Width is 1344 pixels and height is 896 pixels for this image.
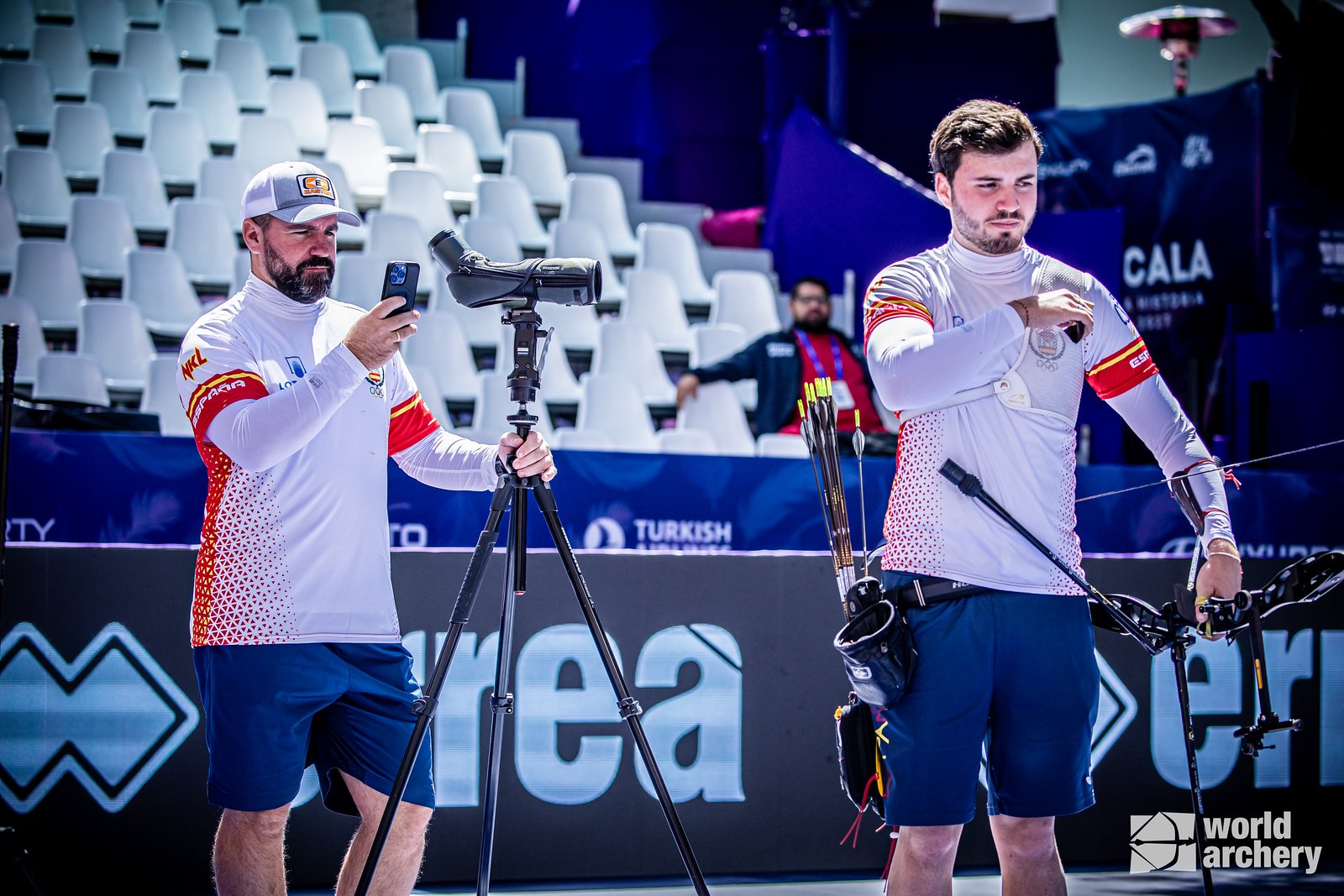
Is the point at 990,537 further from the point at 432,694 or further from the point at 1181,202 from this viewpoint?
the point at 1181,202

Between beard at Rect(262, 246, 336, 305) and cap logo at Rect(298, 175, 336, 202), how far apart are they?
0.12 m

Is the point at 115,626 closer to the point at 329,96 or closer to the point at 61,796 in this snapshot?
the point at 61,796

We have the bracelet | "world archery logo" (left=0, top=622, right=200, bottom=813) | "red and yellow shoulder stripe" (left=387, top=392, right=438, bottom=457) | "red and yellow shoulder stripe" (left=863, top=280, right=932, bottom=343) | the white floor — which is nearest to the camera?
the bracelet

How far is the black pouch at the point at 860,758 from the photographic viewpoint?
2.45 meters

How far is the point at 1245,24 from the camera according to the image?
10781 mm

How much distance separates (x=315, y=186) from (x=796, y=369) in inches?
156

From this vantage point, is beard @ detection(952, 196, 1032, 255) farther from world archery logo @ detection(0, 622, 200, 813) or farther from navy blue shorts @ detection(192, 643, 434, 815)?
world archery logo @ detection(0, 622, 200, 813)

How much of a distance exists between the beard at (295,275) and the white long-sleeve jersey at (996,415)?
1.05m

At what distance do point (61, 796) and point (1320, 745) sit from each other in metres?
3.57

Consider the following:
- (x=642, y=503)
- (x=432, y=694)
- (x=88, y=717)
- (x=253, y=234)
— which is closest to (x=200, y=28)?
(x=642, y=503)

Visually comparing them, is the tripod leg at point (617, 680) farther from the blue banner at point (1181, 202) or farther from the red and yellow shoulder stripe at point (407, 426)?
the blue banner at point (1181, 202)

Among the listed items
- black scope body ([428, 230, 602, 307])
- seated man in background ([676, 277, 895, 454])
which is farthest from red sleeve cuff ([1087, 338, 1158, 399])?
seated man in background ([676, 277, 895, 454])

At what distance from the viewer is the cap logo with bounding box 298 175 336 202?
8.46 ft

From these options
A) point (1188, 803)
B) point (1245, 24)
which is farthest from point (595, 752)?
point (1245, 24)
